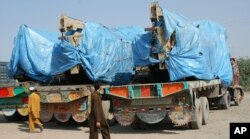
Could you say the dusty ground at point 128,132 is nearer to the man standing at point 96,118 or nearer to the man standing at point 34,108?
the man standing at point 34,108

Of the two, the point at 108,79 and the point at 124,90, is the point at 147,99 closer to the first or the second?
the point at 124,90

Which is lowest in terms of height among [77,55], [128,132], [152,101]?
[128,132]

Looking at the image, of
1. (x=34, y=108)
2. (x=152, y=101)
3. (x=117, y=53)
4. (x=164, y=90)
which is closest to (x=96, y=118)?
(x=164, y=90)

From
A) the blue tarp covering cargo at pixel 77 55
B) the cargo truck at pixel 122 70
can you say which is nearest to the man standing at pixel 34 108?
the cargo truck at pixel 122 70

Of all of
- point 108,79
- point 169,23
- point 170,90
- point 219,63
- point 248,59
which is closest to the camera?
point 170,90

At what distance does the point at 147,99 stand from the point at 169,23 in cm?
231

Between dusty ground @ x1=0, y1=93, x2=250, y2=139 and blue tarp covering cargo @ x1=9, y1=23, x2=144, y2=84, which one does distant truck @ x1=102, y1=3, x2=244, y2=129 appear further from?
blue tarp covering cargo @ x1=9, y1=23, x2=144, y2=84

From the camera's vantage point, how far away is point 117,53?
1479 centimetres

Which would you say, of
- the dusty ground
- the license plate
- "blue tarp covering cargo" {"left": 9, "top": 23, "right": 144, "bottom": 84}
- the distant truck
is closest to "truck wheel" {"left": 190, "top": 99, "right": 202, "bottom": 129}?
the distant truck

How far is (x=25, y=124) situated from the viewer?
14797 mm

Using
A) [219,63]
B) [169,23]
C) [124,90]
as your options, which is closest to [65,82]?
[124,90]

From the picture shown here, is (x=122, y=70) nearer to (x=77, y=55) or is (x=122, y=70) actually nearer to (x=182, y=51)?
(x=77, y=55)

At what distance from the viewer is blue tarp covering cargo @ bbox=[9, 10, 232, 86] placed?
41.3 ft

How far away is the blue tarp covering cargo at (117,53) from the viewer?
41.3 ft
